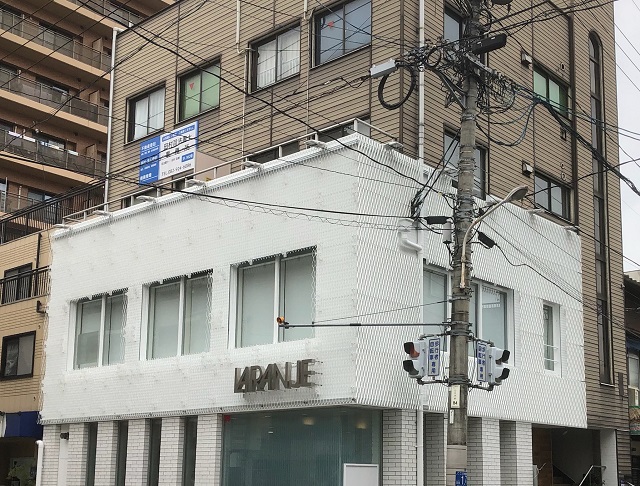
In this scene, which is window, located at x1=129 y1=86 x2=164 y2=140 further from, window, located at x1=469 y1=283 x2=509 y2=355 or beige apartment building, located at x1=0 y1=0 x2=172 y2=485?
window, located at x1=469 y1=283 x2=509 y2=355

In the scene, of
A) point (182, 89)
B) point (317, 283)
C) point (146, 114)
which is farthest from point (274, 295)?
point (146, 114)

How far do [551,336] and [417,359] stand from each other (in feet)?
29.7

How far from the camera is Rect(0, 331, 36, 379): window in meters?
29.7

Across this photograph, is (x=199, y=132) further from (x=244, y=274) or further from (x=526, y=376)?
(x=526, y=376)

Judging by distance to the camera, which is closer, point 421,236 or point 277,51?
point 421,236

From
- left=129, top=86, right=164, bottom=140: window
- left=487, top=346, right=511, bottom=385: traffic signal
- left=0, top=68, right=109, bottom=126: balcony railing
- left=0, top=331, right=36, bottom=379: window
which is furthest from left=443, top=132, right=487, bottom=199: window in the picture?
left=0, top=68, right=109, bottom=126: balcony railing

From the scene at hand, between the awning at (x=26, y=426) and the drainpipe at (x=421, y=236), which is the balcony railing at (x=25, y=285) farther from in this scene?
the drainpipe at (x=421, y=236)

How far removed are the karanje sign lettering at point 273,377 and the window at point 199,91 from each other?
374 inches

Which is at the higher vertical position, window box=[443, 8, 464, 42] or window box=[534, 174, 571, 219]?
window box=[443, 8, 464, 42]

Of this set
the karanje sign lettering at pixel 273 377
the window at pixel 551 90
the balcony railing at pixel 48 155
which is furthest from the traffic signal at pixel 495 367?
the balcony railing at pixel 48 155

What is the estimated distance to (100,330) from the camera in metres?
25.0

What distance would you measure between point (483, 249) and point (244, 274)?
18.9ft

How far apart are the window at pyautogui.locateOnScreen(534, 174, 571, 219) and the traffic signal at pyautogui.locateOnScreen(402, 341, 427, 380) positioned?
33.1 feet

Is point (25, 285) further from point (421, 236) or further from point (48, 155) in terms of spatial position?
point (48, 155)
